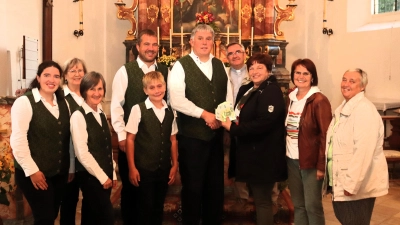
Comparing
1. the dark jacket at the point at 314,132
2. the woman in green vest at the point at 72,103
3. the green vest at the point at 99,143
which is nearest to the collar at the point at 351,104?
the dark jacket at the point at 314,132

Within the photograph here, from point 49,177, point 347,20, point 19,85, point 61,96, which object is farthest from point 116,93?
point 347,20

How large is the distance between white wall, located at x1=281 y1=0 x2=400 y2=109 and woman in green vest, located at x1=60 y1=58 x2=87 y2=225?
19.1ft

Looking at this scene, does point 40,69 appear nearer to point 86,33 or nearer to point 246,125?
A: point 246,125

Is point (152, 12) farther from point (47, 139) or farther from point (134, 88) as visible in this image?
point (47, 139)

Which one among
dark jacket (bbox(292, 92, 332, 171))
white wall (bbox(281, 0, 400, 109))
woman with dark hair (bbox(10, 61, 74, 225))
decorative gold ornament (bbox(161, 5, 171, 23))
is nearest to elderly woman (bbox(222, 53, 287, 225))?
dark jacket (bbox(292, 92, 332, 171))

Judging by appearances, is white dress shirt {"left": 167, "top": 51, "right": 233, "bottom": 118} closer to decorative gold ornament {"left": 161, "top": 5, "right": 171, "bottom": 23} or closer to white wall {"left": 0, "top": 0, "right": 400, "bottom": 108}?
decorative gold ornament {"left": 161, "top": 5, "right": 171, "bottom": 23}

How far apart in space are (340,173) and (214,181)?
40.7 inches

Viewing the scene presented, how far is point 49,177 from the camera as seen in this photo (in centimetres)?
296

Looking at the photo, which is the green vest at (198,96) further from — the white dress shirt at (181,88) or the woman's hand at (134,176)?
the woman's hand at (134,176)

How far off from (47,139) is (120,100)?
773mm

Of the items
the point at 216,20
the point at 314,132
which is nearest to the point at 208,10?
the point at 216,20

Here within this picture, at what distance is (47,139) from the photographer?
9.64 feet

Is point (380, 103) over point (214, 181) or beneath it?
over

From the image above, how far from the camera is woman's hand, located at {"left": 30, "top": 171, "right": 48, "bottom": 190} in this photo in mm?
2840
